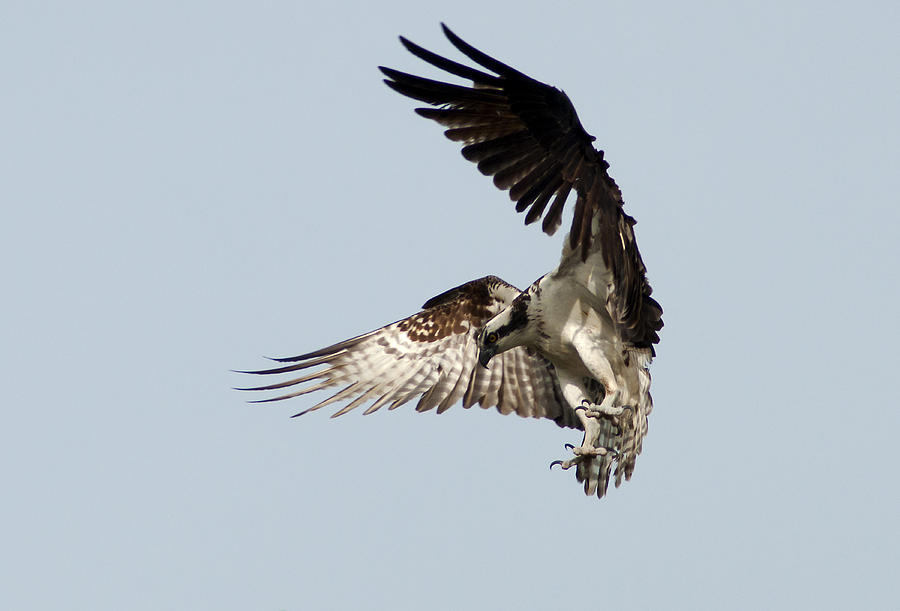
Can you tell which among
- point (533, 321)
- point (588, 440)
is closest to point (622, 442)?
point (588, 440)

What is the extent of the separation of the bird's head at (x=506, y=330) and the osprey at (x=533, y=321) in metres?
0.01

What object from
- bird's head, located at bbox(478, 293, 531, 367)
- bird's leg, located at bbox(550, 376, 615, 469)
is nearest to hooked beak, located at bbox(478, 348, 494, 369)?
bird's head, located at bbox(478, 293, 531, 367)

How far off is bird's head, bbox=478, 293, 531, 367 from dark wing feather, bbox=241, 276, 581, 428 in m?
0.81

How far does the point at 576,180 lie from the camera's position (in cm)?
876

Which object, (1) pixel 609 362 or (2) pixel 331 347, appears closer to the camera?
(1) pixel 609 362

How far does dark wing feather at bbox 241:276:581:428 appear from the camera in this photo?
1141 cm

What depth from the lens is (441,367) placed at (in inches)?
457

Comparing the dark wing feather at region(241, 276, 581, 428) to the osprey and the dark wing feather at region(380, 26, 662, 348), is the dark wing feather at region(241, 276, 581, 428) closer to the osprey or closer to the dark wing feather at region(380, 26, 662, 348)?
the osprey

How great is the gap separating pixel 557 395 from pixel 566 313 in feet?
4.94

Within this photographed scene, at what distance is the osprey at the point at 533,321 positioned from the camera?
8.71 m

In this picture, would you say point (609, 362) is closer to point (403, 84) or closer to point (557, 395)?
point (557, 395)

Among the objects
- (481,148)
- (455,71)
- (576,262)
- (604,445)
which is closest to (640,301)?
(576,262)

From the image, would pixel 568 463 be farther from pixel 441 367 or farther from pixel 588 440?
pixel 441 367

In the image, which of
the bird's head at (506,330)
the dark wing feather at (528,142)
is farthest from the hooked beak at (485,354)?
the dark wing feather at (528,142)
